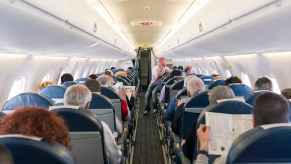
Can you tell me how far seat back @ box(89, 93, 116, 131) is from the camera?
4.39 metres

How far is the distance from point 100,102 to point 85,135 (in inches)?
55.6

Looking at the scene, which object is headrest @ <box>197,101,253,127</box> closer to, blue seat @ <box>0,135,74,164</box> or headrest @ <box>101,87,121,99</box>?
blue seat @ <box>0,135,74,164</box>

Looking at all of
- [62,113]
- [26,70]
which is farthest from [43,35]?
[62,113]

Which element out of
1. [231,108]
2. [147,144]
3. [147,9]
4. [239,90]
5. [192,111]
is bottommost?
[147,144]

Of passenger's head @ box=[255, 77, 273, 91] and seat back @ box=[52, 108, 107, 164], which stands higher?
passenger's head @ box=[255, 77, 273, 91]

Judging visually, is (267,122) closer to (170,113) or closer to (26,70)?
(170,113)

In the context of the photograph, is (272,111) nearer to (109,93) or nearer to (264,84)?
(264,84)

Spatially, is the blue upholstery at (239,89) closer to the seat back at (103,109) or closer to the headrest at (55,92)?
the seat back at (103,109)

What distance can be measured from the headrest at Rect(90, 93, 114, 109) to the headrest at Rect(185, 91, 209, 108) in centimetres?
94

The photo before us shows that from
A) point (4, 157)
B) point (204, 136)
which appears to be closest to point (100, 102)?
point (204, 136)

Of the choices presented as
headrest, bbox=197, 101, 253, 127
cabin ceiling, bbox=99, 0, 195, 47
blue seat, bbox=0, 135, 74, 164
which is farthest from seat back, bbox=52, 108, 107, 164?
cabin ceiling, bbox=99, 0, 195, 47

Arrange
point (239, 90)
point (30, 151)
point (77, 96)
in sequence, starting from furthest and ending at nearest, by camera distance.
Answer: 1. point (239, 90)
2. point (77, 96)
3. point (30, 151)

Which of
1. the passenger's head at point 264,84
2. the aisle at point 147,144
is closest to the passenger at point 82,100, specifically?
the passenger's head at point 264,84

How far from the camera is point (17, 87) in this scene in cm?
711
